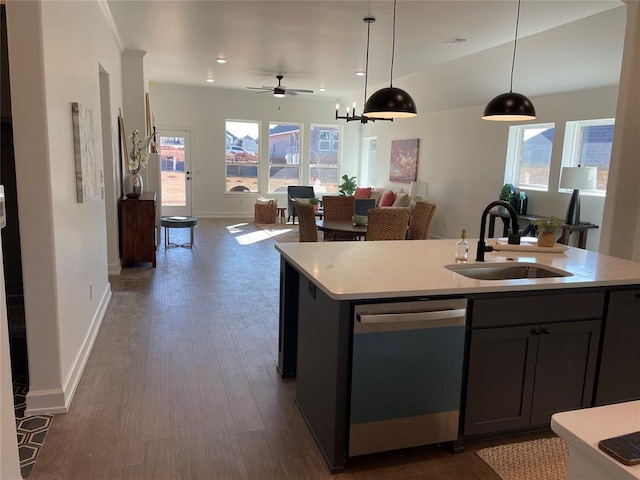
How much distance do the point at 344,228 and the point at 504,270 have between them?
9.51 feet

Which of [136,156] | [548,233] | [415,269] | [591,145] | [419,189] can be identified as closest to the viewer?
[415,269]

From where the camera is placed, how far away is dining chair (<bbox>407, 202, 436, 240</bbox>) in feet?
19.9

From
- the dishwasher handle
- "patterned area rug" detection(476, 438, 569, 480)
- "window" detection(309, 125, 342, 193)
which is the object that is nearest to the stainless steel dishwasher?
the dishwasher handle

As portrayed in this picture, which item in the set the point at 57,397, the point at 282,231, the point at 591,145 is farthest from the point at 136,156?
the point at 591,145

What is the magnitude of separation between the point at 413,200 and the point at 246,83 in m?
4.14

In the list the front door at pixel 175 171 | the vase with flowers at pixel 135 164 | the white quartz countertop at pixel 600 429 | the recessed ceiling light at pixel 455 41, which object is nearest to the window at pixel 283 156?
the front door at pixel 175 171

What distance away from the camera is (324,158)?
39.4ft

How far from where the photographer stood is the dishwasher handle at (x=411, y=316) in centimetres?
209

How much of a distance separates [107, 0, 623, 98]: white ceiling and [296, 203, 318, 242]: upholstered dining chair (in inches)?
79.0

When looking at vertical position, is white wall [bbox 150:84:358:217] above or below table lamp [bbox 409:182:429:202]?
above

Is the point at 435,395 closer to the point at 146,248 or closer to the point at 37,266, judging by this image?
the point at 37,266

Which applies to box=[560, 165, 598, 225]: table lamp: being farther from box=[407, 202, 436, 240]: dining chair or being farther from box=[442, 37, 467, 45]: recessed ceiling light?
box=[442, 37, 467, 45]: recessed ceiling light

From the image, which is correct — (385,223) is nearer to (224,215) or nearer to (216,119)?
(224,215)

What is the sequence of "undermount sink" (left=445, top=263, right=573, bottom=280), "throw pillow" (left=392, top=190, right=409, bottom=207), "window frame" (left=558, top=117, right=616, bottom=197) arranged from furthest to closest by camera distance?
"throw pillow" (left=392, top=190, right=409, bottom=207)
"window frame" (left=558, top=117, right=616, bottom=197)
"undermount sink" (left=445, top=263, right=573, bottom=280)
